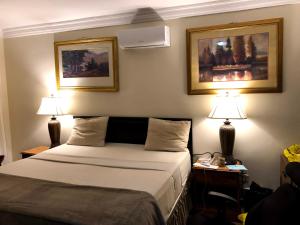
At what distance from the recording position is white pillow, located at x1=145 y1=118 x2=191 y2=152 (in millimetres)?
3004

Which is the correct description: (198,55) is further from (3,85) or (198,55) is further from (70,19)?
(3,85)

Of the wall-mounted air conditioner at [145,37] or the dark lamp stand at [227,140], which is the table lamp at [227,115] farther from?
the wall-mounted air conditioner at [145,37]

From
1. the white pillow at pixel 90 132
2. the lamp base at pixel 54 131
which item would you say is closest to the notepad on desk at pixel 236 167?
the white pillow at pixel 90 132

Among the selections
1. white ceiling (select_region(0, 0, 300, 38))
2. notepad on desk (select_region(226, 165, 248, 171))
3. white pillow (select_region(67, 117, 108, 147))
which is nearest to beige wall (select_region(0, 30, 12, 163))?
white ceiling (select_region(0, 0, 300, 38))

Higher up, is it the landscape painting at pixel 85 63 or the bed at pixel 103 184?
the landscape painting at pixel 85 63

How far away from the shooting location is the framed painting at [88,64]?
3.54 m

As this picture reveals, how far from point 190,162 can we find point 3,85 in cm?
322

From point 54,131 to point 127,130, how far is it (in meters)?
1.08

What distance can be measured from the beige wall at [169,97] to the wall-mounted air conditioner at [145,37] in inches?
6.9

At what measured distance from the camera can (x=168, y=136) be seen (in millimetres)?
3045

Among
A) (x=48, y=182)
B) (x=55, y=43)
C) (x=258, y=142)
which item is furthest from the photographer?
(x=55, y=43)

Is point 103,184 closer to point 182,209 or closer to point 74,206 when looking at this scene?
point 74,206

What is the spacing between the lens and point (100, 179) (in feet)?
7.15

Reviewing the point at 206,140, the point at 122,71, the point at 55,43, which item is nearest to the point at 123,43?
the point at 122,71
